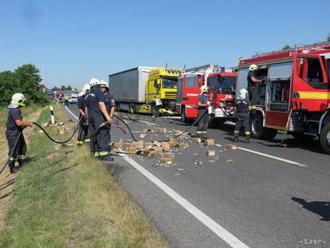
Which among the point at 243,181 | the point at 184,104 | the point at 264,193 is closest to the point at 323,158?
the point at 243,181

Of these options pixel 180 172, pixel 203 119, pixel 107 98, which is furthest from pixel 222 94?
pixel 180 172

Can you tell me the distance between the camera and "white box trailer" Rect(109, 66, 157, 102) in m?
34.2

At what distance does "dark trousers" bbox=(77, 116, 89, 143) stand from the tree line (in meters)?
71.2

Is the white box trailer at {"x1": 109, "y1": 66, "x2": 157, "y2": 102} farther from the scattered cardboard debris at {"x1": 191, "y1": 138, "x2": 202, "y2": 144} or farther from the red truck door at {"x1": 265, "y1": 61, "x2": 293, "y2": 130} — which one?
the red truck door at {"x1": 265, "y1": 61, "x2": 293, "y2": 130}

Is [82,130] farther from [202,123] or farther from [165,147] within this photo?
[202,123]

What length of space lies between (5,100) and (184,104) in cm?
6283

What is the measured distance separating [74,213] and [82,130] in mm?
7426

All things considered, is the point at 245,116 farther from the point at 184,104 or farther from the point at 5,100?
the point at 5,100

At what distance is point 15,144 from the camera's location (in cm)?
966

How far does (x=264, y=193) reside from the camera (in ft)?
23.8

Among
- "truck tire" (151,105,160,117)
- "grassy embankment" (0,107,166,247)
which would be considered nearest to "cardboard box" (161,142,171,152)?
"grassy embankment" (0,107,166,247)

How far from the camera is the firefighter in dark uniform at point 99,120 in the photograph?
10211 millimetres

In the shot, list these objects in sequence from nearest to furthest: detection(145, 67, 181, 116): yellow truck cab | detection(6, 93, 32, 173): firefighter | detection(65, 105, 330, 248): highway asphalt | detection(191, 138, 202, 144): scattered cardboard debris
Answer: detection(65, 105, 330, 248): highway asphalt < detection(6, 93, 32, 173): firefighter < detection(191, 138, 202, 144): scattered cardboard debris < detection(145, 67, 181, 116): yellow truck cab

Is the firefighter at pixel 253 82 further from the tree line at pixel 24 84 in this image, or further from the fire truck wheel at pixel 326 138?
the tree line at pixel 24 84
